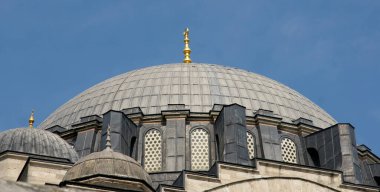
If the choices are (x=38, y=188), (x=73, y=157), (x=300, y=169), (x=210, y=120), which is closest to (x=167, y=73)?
(x=210, y=120)

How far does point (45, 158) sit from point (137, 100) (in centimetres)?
676

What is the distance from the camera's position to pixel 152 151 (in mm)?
30219

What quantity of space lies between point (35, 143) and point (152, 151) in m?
4.39

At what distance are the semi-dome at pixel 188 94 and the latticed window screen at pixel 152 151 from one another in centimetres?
131

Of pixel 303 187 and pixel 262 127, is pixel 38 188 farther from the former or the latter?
pixel 262 127

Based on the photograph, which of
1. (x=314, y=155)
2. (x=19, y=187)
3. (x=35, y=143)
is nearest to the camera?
(x=19, y=187)

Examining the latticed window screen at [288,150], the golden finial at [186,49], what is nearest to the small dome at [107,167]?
the latticed window screen at [288,150]

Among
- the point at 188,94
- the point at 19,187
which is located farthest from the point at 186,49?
the point at 19,187

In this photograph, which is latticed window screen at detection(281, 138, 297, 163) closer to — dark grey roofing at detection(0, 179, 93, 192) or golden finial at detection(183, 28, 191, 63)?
golden finial at detection(183, 28, 191, 63)

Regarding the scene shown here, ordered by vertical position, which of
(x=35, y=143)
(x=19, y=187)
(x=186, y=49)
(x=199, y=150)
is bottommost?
(x=19, y=187)

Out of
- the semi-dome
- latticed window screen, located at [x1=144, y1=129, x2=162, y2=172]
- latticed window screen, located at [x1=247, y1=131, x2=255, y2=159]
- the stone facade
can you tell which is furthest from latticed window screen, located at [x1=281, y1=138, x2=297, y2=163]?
latticed window screen, located at [x1=144, y1=129, x2=162, y2=172]

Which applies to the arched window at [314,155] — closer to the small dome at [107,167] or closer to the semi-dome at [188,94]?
the semi-dome at [188,94]

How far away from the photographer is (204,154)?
98.4 ft

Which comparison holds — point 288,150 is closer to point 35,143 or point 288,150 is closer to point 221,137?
point 221,137
